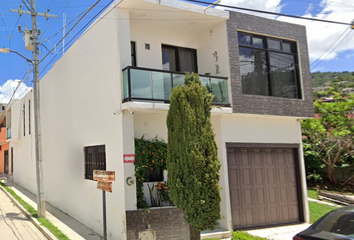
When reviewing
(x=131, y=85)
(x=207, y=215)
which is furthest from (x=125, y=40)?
(x=207, y=215)

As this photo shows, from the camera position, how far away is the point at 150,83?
859 centimetres

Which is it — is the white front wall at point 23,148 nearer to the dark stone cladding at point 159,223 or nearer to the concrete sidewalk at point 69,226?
the concrete sidewalk at point 69,226

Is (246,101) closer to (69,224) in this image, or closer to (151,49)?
(151,49)

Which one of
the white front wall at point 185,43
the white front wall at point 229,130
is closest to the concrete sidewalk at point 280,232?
the white front wall at point 229,130

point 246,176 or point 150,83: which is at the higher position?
point 150,83

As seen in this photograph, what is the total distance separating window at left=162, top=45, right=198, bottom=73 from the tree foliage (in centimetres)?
777

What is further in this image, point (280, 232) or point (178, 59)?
point (178, 59)

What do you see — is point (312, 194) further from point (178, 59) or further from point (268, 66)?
point (178, 59)

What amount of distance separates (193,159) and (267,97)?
→ 5.19 metres

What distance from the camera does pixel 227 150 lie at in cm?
997

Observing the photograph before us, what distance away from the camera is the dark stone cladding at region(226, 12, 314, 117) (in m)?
9.92

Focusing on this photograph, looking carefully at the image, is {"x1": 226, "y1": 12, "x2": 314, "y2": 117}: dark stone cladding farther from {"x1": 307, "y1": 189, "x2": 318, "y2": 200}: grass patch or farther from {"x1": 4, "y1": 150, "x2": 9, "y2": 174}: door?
{"x1": 4, "y1": 150, "x2": 9, "y2": 174}: door

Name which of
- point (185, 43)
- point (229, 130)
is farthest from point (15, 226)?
point (185, 43)

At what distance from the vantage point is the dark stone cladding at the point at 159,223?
7953 millimetres
